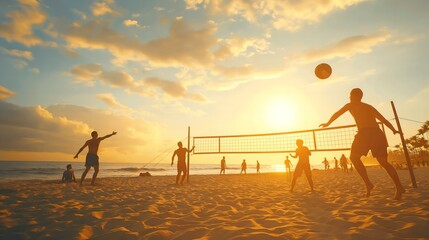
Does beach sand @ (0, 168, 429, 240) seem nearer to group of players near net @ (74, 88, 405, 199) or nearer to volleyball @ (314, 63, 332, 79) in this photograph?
group of players near net @ (74, 88, 405, 199)

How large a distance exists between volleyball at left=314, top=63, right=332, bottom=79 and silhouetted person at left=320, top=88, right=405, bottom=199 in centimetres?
288

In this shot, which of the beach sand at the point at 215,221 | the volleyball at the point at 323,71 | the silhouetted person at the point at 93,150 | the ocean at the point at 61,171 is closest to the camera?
the beach sand at the point at 215,221

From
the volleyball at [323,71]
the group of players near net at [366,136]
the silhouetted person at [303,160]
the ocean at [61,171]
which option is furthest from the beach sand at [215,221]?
the ocean at [61,171]

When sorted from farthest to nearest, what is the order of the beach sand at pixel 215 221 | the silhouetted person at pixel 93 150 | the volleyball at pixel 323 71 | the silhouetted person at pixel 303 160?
1. the silhouetted person at pixel 93 150
2. the volleyball at pixel 323 71
3. the silhouetted person at pixel 303 160
4. the beach sand at pixel 215 221

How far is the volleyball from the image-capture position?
287 inches

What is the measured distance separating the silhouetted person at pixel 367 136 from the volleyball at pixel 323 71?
2878mm

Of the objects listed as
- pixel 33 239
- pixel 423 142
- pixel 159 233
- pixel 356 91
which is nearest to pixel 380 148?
pixel 356 91

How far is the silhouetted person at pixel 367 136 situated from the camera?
412cm

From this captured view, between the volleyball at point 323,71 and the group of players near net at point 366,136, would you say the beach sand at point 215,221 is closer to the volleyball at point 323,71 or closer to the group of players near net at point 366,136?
the group of players near net at point 366,136

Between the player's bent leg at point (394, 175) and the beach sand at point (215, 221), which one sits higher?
the player's bent leg at point (394, 175)

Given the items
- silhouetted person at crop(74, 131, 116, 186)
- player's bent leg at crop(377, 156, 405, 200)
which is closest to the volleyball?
player's bent leg at crop(377, 156, 405, 200)

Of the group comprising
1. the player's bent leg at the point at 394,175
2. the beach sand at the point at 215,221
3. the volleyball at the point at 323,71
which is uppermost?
the volleyball at the point at 323,71

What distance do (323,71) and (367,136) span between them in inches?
145

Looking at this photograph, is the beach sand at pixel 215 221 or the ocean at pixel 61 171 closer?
the beach sand at pixel 215 221
